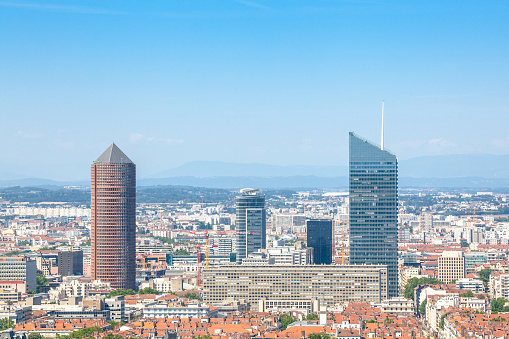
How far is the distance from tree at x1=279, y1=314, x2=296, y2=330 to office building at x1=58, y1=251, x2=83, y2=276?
181 ft

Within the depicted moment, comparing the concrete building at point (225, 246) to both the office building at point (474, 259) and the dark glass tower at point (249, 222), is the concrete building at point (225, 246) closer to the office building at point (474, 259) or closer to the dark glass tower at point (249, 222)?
the dark glass tower at point (249, 222)

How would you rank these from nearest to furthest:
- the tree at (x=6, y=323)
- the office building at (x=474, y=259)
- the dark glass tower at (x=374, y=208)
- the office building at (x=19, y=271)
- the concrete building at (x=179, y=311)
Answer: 1. the tree at (x=6, y=323)
2. the concrete building at (x=179, y=311)
3. the office building at (x=19, y=271)
4. the dark glass tower at (x=374, y=208)
5. the office building at (x=474, y=259)

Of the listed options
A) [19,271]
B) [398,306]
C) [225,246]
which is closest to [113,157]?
[19,271]

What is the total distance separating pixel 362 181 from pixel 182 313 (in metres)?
33.0

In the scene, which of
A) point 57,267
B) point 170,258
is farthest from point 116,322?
point 170,258

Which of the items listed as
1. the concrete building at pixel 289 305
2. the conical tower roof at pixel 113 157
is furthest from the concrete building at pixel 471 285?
the conical tower roof at pixel 113 157

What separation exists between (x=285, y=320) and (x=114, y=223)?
122 feet

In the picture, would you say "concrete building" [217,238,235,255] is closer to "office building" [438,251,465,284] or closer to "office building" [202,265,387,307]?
"office building" [438,251,465,284]

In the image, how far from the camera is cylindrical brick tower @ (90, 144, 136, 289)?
4791 inches

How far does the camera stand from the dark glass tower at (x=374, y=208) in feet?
386

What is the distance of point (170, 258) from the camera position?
166375mm

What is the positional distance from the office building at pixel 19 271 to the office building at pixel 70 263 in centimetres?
2218

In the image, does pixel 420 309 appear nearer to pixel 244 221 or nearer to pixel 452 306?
pixel 452 306

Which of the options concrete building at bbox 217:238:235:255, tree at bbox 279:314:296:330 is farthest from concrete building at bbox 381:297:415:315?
concrete building at bbox 217:238:235:255
